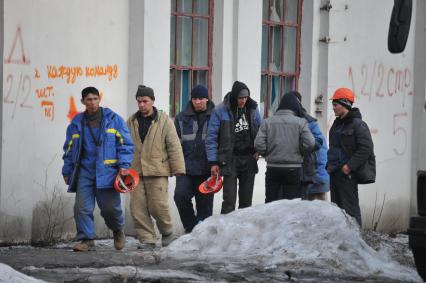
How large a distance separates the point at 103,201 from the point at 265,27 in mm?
4838

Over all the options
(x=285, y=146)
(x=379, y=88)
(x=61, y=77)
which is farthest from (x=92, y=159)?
(x=379, y=88)

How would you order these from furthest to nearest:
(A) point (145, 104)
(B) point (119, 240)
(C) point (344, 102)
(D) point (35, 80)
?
(D) point (35, 80)
(A) point (145, 104)
(C) point (344, 102)
(B) point (119, 240)

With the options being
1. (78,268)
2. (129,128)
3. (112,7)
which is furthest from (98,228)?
(78,268)

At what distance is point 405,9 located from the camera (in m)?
9.57

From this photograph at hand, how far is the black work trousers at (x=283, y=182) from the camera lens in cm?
1493

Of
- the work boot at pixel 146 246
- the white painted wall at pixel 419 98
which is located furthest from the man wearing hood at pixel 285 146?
the white painted wall at pixel 419 98

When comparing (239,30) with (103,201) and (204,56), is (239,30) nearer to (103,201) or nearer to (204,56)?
(204,56)

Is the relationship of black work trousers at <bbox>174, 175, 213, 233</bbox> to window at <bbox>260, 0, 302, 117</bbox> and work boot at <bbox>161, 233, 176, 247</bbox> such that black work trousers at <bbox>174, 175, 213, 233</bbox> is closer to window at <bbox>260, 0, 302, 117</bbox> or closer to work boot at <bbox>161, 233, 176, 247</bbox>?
work boot at <bbox>161, 233, 176, 247</bbox>

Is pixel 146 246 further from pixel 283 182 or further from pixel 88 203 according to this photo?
pixel 283 182

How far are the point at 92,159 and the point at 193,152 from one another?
1741 millimetres

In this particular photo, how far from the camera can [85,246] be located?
1373 cm

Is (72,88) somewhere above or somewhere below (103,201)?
above

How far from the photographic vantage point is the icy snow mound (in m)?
11.9

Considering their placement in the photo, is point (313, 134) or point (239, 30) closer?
point (313, 134)
